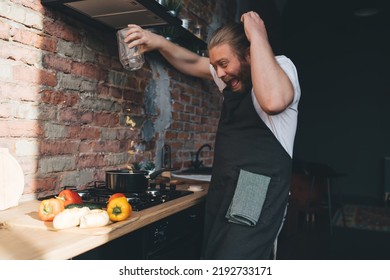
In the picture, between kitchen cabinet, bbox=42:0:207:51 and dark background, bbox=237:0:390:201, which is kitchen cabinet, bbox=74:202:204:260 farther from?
dark background, bbox=237:0:390:201

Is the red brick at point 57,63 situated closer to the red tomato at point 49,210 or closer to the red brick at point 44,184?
the red brick at point 44,184

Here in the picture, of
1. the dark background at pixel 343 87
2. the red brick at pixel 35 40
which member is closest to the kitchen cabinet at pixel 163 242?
the red brick at pixel 35 40

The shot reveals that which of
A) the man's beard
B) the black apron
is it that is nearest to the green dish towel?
the black apron

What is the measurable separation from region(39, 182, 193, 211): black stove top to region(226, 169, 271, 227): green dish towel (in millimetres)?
323

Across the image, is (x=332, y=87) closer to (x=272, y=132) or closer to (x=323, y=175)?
(x=323, y=175)

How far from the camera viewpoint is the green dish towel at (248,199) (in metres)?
1.42

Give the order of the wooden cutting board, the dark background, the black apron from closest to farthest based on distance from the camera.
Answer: the wooden cutting board → the black apron → the dark background

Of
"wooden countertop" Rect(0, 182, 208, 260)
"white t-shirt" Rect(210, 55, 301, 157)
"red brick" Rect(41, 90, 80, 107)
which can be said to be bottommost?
"wooden countertop" Rect(0, 182, 208, 260)

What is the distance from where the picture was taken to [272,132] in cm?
151

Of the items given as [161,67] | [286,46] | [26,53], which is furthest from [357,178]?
[26,53]

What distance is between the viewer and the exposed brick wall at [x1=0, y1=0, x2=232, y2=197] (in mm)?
1549

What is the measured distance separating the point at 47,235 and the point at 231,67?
98cm

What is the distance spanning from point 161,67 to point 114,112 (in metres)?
0.66

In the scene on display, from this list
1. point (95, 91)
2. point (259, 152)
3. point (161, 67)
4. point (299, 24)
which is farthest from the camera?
point (299, 24)
